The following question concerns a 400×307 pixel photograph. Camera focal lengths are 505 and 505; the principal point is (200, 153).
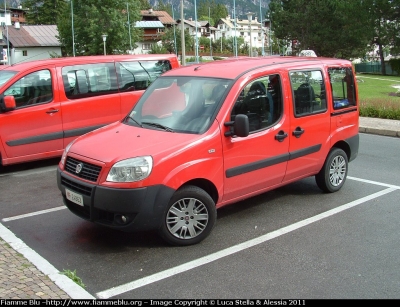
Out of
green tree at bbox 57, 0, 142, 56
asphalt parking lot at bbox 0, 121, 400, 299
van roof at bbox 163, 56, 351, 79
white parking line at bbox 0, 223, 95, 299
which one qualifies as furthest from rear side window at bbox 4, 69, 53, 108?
green tree at bbox 57, 0, 142, 56

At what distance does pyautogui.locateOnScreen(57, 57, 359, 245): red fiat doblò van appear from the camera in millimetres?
4996

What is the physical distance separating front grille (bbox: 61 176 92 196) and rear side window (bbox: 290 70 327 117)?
286cm

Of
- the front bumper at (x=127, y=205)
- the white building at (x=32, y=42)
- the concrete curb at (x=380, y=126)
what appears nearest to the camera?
the front bumper at (x=127, y=205)

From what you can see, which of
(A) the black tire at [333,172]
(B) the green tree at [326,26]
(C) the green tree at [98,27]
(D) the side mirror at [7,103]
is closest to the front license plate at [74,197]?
(A) the black tire at [333,172]

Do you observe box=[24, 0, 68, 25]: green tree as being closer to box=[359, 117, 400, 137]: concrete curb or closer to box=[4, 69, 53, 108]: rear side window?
box=[359, 117, 400, 137]: concrete curb

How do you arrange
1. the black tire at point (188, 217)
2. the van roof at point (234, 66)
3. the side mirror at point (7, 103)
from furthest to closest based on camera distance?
the side mirror at point (7, 103) < the van roof at point (234, 66) < the black tire at point (188, 217)

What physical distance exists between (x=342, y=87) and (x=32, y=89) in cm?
529

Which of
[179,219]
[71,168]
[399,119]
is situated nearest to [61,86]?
[71,168]

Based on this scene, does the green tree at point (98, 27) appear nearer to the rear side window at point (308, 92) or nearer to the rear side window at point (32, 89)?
the rear side window at point (32, 89)

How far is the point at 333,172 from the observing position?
7340 millimetres

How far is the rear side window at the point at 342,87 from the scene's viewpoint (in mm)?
7141

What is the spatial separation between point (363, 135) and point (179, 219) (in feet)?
29.9

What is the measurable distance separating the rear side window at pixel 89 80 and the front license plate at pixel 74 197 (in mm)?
4260

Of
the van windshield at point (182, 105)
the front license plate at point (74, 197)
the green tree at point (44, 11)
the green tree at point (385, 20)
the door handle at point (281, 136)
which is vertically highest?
the green tree at point (44, 11)
